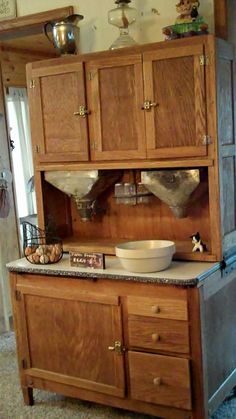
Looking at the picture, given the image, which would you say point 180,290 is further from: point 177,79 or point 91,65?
point 91,65

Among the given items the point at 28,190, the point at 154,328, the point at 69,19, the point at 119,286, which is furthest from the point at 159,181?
the point at 28,190

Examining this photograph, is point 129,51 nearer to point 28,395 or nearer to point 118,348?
point 118,348

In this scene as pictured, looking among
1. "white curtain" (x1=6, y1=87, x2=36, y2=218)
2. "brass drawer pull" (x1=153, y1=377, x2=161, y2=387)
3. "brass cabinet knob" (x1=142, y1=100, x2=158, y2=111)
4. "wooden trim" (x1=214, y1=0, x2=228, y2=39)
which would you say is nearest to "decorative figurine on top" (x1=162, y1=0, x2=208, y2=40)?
"wooden trim" (x1=214, y1=0, x2=228, y2=39)

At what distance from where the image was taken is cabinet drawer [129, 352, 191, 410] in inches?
92.4

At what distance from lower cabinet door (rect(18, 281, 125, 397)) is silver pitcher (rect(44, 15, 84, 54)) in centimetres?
126

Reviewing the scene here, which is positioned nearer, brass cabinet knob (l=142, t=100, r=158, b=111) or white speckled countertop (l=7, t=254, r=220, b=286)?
white speckled countertop (l=7, t=254, r=220, b=286)

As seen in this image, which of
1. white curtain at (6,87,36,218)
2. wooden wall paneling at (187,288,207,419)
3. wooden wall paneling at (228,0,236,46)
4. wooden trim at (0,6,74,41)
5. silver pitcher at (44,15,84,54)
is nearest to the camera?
wooden wall paneling at (187,288,207,419)

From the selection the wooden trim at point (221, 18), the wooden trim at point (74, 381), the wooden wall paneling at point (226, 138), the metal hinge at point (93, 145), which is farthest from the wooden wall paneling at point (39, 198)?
the wooden trim at point (221, 18)

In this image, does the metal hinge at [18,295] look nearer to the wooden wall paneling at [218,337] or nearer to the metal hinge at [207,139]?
the wooden wall paneling at [218,337]

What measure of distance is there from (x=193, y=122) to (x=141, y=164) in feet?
1.07

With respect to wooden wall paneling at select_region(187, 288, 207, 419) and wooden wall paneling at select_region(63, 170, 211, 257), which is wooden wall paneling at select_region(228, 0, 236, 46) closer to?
wooden wall paneling at select_region(63, 170, 211, 257)

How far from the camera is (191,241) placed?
8.93ft

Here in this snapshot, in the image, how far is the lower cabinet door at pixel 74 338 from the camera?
2.53m

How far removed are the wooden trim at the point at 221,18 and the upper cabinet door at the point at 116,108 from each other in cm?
43
